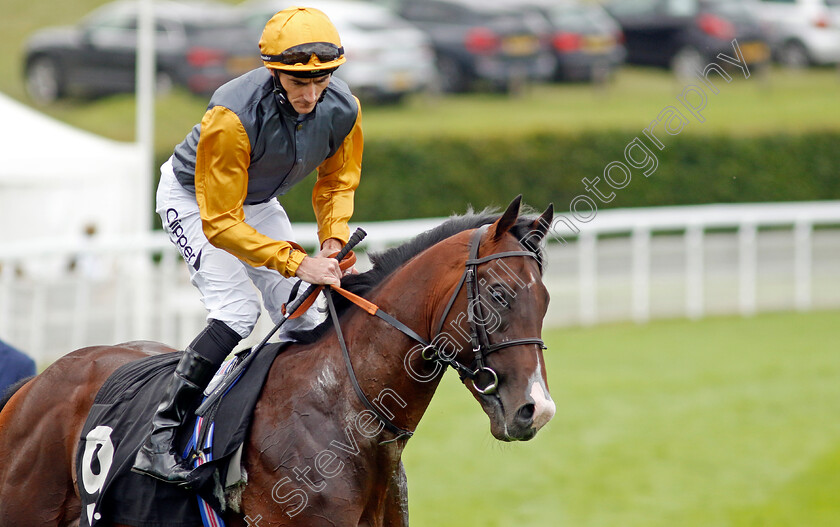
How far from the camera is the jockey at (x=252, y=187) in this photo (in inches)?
124

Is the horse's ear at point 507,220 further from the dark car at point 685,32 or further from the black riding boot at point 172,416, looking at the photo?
the dark car at point 685,32

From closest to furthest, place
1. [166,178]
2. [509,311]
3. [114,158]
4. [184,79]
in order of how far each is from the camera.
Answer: [509,311]
[166,178]
[114,158]
[184,79]

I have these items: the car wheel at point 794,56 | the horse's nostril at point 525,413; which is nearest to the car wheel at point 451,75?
the car wheel at point 794,56

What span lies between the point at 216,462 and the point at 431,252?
903 mm

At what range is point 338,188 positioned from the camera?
359 centimetres

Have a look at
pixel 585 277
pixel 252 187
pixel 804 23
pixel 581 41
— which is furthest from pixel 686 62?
pixel 252 187

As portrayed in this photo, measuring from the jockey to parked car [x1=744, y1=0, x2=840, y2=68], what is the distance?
879 inches

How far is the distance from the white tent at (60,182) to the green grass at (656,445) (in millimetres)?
4254

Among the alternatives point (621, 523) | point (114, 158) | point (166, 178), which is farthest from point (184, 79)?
point (166, 178)

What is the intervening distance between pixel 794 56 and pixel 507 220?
24.8 m

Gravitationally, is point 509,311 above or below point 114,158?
above

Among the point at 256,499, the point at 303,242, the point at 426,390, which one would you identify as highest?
the point at 426,390

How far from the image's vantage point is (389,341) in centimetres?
314

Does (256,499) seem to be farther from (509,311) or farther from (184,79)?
(184,79)
